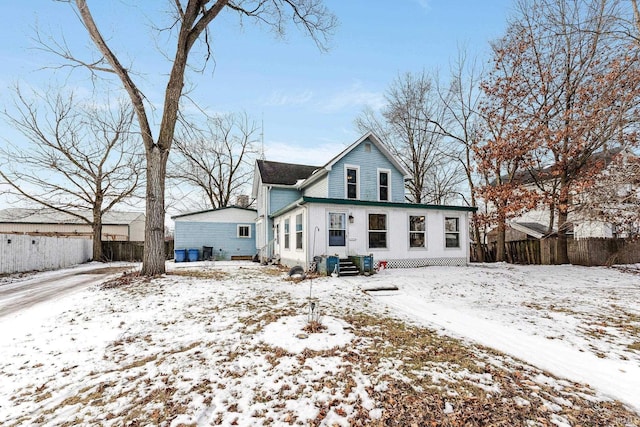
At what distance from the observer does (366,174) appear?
15656mm

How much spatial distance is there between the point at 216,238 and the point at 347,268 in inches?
466

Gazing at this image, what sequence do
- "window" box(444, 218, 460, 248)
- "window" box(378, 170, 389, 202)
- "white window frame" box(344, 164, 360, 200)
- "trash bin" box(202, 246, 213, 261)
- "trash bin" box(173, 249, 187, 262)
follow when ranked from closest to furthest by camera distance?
"window" box(444, 218, 460, 248)
"white window frame" box(344, 164, 360, 200)
"window" box(378, 170, 389, 202)
"trash bin" box(173, 249, 187, 262)
"trash bin" box(202, 246, 213, 261)

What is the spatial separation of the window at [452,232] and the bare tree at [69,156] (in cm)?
1755

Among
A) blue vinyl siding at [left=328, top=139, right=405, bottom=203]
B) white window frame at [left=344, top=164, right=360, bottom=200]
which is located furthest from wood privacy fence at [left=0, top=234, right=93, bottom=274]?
white window frame at [left=344, top=164, right=360, bottom=200]

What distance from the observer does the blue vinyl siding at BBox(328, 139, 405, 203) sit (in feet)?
48.9

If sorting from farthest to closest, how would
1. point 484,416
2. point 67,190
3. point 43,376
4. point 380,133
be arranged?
1. point 380,133
2. point 67,190
3. point 43,376
4. point 484,416

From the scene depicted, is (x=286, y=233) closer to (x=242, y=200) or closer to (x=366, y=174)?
(x=366, y=174)

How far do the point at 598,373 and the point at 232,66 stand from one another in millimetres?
14427

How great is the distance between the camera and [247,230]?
809 inches

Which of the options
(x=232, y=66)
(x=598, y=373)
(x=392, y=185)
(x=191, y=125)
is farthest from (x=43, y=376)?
(x=392, y=185)

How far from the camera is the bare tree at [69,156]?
1677 cm

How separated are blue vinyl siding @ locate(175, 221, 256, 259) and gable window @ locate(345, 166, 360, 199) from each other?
28.1ft

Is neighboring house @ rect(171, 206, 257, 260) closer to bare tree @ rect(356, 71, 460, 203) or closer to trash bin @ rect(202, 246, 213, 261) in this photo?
trash bin @ rect(202, 246, 213, 261)

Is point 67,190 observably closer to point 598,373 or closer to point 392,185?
point 392,185
